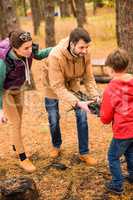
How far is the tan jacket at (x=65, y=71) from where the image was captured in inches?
197

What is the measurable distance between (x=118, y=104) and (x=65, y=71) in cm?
104

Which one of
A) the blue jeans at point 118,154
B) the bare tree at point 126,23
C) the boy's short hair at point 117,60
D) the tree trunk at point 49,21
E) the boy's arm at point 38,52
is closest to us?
the boy's short hair at point 117,60

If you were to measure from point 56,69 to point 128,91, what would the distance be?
1087mm

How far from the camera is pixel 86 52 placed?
4883 mm

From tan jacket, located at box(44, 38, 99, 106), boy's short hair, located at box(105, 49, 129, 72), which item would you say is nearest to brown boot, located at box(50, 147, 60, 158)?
tan jacket, located at box(44, 38, 99, 106)

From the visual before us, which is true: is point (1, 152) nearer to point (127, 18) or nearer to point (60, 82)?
point (60, 82)

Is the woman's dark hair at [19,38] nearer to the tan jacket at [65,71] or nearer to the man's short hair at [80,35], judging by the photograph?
the tan jacket at [65,71]

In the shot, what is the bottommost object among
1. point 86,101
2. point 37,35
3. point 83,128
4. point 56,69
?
point 37,35

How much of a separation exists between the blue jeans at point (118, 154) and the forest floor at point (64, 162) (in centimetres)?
21

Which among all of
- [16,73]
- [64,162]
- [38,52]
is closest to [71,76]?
[38,52]

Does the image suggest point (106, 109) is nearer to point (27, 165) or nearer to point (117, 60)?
point (117, 60)

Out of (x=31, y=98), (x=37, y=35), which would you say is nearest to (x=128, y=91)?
(x=31, y=98)

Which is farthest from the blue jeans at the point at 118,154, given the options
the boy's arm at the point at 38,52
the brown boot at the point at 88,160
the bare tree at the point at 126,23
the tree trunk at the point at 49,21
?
the tree trunk at the point at 49,21

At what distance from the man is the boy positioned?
1.62 feet
